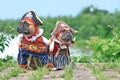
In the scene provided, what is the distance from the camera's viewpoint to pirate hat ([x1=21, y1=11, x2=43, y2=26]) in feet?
34.4

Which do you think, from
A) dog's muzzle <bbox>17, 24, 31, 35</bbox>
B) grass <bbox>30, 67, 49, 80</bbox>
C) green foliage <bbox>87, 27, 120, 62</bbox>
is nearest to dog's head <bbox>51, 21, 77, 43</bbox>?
dog's muzzle <bbox>17, 24, 31, 35</bbox>

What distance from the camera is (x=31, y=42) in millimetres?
10367

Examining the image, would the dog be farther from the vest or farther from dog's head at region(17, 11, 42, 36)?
dog's head at region(17, 11, 42, 36)

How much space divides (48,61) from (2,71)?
0.79 meters

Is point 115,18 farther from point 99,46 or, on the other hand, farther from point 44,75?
point 44,75

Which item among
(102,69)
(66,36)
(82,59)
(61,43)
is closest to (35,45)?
(61,43)

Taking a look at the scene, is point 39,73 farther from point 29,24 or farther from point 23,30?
point 29,24

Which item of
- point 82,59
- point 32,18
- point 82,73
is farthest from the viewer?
point 82,59

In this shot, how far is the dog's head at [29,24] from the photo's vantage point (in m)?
10.4

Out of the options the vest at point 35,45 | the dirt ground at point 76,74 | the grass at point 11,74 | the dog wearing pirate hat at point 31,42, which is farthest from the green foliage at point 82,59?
the grass at point 11,74

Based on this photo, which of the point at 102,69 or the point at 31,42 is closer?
the point at 102,69

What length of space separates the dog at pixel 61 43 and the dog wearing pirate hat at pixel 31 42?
110 mm

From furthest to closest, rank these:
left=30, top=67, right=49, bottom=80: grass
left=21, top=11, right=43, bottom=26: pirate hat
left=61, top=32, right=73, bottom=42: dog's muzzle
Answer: left=21, top=11, right=43, bottom=26: pirate hat < left=61, top=32, right=73, bottom=42: dog's muzzle < left=30, top=67, right=49, bottom=80: grass

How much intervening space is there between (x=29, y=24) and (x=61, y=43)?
0.62m
